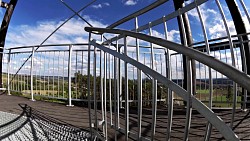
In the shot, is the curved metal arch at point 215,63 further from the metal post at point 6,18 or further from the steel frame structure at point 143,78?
the metal post at point 6,18

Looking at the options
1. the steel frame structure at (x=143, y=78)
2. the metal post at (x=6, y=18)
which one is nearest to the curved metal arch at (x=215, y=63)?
the steel frame structure at (x=143, y=78)

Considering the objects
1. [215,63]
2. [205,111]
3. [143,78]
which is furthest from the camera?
[143,78]

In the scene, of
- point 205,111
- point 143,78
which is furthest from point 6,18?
point 205,111

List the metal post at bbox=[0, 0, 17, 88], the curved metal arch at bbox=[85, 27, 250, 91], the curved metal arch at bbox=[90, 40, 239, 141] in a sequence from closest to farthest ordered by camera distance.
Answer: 1. the curved metal arch at bbox=[85, 27, 250, 91]
2. the curved metal arch at bbox=[90, 40, 239, 141]
3. the metal post at bbox=[0, 0, 17, 88]

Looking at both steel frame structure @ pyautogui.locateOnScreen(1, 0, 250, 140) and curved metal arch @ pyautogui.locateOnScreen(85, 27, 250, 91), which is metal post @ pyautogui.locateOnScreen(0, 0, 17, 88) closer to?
steel frame structure @ pyautogui.locateOnScreen(1, 0, 250, 140)

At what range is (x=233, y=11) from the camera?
5176 millimetres

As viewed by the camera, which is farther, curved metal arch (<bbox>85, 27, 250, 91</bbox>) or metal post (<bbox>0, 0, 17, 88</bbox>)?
metal post (<bbox>0, 0, 17, 88</bbox>)

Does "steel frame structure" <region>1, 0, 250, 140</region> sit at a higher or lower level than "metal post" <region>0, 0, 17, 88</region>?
lower

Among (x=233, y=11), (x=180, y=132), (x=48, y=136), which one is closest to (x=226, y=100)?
(x=233, y=11)

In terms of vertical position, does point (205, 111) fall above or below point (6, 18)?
below

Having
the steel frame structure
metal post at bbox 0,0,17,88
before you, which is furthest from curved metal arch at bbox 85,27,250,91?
metal post at bbox 0,0,17,88

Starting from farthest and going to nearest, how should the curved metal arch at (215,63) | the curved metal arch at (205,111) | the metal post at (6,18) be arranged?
the metal post at (6,18) → the curved metal arch at (205,111) → the curved metal arch at (215,63)

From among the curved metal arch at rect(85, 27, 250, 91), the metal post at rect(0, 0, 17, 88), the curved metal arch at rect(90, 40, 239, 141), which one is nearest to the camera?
the curved metal arch at rect(85, 27, 250, 91)

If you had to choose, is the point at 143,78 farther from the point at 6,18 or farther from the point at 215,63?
the point at 6,18
